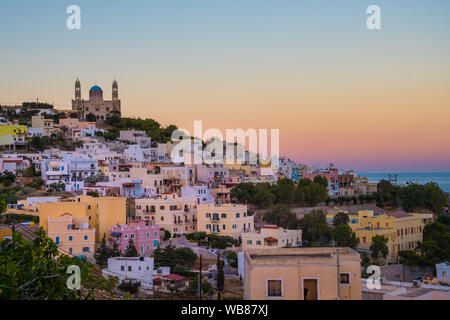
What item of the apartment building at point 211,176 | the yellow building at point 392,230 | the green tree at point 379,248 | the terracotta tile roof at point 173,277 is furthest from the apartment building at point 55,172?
the green tree at point 379,248

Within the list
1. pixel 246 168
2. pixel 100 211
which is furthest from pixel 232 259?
pixel 246 168

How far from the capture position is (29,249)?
15.4 feet

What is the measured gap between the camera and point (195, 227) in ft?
62.2

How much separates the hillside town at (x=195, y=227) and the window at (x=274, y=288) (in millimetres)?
12

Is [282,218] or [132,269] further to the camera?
[282,218]

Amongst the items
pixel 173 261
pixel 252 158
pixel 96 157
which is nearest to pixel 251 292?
pixel 173 261

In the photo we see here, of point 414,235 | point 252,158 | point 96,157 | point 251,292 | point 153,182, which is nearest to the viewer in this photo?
point 251,292

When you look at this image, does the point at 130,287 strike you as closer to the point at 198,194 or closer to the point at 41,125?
the point at 198,194

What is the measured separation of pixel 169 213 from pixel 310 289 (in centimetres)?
1211

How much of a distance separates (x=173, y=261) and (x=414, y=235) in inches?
337

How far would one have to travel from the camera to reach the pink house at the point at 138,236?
616 inches

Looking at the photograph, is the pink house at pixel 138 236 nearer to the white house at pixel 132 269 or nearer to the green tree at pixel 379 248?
the white house at pixel 132 269

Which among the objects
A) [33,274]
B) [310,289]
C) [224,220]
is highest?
[33,274]
